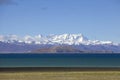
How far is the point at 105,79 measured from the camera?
5091cm

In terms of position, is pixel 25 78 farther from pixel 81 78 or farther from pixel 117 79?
pixel 117 79

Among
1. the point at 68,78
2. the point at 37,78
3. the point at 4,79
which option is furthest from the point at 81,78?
the point at 4,79

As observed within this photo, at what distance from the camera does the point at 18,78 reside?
52.5 m

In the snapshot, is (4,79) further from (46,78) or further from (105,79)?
(105,79)

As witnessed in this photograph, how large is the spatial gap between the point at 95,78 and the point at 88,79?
166cm

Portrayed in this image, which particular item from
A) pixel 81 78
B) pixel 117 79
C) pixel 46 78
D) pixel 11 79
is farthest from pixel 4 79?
pixel 117 79

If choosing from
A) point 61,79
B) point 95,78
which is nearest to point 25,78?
point 61,79

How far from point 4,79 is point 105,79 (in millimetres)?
10677

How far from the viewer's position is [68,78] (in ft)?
173

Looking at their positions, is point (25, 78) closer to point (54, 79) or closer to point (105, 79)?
point (54, 79)

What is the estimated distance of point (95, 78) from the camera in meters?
52.4

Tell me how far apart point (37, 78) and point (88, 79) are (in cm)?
562

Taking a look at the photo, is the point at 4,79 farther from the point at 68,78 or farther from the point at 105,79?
the point at 105,79

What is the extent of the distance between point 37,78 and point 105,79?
733cm
